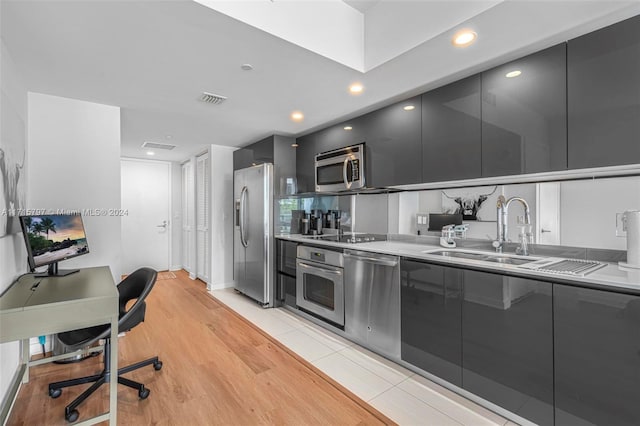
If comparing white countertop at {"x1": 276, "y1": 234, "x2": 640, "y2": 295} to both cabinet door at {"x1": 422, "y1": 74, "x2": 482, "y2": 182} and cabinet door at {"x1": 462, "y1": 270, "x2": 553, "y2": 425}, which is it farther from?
cabinet door at {"x1": 422, "y1": 74, "x2": 482, "y2": 182}

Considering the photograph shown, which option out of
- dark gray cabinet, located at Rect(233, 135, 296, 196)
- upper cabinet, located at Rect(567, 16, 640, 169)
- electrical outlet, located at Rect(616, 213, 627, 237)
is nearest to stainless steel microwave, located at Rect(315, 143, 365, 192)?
dark gray cabinet, located at Rect(233, 135, 296, 196)

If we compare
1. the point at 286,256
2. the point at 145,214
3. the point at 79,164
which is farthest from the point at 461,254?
the point at 145,214

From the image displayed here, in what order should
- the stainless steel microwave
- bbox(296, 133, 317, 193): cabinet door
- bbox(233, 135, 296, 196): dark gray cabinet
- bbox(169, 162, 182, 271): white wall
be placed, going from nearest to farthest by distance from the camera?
1. the stainless steel microwave
2. bbox(296, 133, 317, 193): cabinet door
3. bbox(233, 135, 296, 196): dark gray cabinet
4. bbox(169, 162, 182, 271): white wall

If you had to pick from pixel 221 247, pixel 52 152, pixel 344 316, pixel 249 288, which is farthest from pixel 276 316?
pixel 52 152

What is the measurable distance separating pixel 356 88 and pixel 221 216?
310 centimetres

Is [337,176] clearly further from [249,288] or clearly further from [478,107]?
[249,288]

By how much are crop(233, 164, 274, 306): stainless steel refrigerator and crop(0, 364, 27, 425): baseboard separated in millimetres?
2146

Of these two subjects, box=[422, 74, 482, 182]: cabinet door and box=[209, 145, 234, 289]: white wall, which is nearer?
box=[422, 74, 482, 182]: cabinet door

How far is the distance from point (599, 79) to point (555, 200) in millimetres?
782

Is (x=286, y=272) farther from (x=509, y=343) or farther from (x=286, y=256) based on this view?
(x=509, y=343)

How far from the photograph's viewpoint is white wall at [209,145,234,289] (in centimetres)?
452

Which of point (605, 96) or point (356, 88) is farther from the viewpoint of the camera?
point (356, 88)

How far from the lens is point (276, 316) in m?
3.43

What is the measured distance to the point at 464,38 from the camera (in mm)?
1701
